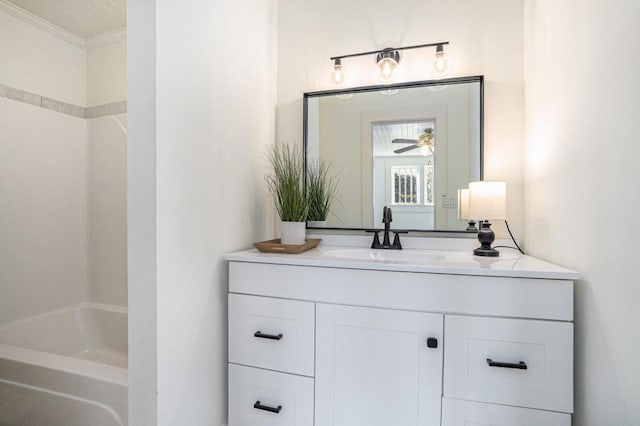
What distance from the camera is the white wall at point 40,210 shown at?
1.82m

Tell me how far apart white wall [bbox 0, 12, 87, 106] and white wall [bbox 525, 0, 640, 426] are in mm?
2866

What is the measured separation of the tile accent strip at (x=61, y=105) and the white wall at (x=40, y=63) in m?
0.03

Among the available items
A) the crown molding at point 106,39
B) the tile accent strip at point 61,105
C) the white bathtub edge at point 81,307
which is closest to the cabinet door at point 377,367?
the white bathtub edge at point 81,307

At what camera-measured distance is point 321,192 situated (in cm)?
179

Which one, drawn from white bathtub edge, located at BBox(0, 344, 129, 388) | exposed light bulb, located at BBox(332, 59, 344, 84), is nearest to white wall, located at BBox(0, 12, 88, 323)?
white bathtub edge, located at BBox(0, 344, 129, 388)

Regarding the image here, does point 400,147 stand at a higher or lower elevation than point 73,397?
higher

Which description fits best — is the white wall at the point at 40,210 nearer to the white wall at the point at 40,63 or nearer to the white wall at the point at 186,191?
the white wall at the point at 40,63

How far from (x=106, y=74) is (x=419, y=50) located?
219 cm

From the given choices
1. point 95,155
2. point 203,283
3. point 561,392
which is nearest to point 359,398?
point 561,392

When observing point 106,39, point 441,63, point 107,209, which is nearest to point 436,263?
point 441,63

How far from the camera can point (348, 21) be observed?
1.77 m

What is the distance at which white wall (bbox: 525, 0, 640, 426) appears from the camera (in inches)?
30.6

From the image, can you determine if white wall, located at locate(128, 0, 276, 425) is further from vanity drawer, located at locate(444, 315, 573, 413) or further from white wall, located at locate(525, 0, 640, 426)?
white wall, located at locate(525, 0, 640, 426)

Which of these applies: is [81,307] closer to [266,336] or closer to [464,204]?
[266,336]
